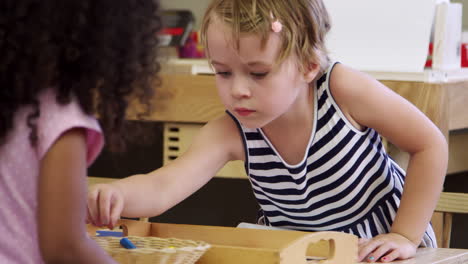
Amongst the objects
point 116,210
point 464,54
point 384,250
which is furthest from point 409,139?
point 464,54

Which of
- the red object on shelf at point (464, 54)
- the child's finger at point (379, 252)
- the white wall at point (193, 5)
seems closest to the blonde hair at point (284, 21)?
the child's finger at point (379, 252)

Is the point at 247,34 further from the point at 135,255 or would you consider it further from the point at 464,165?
the point at 464,165

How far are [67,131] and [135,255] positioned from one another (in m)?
0.21

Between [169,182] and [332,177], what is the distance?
0.27 metres

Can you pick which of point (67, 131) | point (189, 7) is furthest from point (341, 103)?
point (189, 7)

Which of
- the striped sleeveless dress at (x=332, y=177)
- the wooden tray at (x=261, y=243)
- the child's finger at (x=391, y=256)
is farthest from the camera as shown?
the striped sleeveless dress at (x=332, y=177)

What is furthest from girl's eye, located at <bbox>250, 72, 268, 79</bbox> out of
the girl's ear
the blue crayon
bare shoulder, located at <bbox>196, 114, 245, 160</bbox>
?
the blue crayon

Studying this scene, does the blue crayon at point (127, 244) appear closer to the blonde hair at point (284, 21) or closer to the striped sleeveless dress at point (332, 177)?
the blonde hair at point (284, 21)

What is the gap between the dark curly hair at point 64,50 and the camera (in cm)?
65

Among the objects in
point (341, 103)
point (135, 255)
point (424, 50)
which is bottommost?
point (135, 255)

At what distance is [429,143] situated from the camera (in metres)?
1.19

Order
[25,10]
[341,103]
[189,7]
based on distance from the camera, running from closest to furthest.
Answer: [25,10] → [341,103] → [189,7]

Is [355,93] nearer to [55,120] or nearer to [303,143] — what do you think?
[303,143]

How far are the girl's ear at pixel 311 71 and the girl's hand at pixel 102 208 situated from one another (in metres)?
0.35
